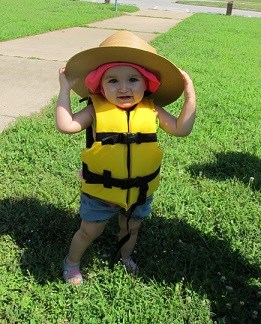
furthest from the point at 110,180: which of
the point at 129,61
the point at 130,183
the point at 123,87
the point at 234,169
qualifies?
the point at 234,169

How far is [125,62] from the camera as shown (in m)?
2.15

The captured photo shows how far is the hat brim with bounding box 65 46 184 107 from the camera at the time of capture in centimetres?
208

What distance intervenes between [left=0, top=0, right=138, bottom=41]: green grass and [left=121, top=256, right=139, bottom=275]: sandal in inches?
290

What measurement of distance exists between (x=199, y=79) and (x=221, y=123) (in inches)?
81.0

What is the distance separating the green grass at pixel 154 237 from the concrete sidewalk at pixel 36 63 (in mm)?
457

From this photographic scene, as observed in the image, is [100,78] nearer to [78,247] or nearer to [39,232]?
[78,247]

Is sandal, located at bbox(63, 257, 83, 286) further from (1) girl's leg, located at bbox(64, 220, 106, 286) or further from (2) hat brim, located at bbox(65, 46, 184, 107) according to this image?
(2) hat brim, located at bbox(65, 46, 184, 107)

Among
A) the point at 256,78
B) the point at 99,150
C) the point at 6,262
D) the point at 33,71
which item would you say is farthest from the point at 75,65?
the point at 256,78

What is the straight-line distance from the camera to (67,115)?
222 centimetres

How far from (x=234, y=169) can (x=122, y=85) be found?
2.14m

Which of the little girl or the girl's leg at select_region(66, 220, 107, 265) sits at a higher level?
the little girl

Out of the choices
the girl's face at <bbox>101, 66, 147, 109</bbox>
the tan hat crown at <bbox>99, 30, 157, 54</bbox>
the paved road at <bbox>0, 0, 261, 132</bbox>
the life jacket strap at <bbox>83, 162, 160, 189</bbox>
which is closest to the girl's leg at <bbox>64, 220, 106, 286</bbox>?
the life jacket strap at <bbox>83, 162, 160, 189</bbox>

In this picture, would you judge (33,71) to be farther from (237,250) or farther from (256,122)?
(237,250)

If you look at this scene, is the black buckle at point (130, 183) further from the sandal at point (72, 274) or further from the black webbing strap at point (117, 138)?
the sandal at point (72, 274)
